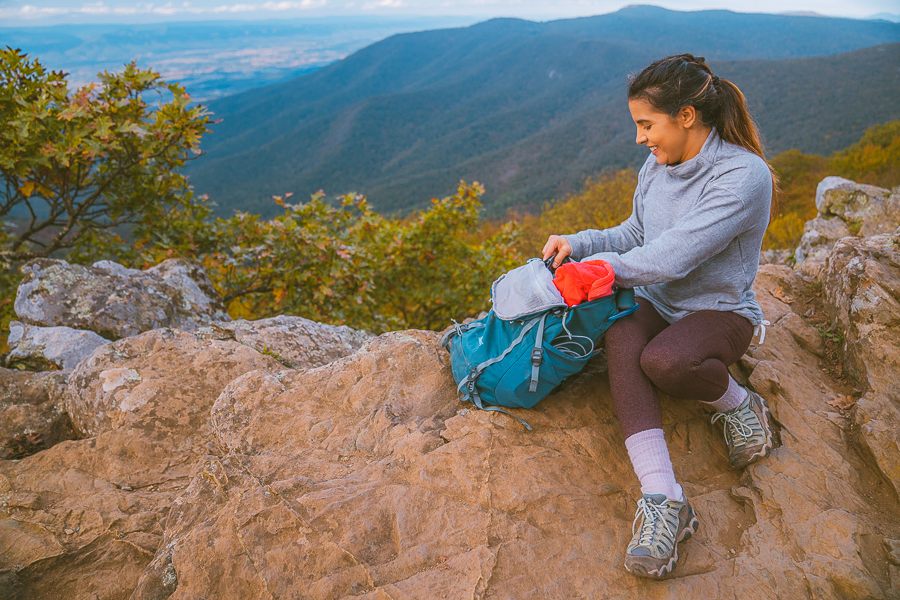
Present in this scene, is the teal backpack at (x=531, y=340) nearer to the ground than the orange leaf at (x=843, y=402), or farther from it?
farther from it

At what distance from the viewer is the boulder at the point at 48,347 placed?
3.82 metres

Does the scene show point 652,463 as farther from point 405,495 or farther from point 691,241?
point 405,495

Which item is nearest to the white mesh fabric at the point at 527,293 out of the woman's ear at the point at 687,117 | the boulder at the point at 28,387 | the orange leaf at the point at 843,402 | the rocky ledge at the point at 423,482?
the rocky ledge at the point at 423,482

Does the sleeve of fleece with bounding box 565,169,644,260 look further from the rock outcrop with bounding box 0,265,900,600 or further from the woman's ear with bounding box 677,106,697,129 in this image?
the rock outcrop with bounding box 0,265,900,600

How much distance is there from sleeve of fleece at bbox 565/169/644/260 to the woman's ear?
510 millimetres

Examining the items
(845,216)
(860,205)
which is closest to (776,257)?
(845,216)

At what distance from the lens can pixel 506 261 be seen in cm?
732

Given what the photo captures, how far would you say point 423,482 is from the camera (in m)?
2.34

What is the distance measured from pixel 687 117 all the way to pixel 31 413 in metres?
4.60

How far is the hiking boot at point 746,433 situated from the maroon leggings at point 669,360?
0.79 ft

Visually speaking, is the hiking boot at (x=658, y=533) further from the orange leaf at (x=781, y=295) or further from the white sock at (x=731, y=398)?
the orange leaf at (x=781, y=295)

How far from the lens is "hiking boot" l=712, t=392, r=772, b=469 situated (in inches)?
95.8

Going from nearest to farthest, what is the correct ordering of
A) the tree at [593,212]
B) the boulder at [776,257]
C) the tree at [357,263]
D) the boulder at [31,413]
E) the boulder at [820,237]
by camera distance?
the boulder at [31,413]
the boulder at [820,237]
the tree at [357,263]
the boulder at [776,257]
the tree at [593,212]

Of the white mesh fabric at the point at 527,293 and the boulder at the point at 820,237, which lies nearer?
the white mesh fabric at the point at 527,293
